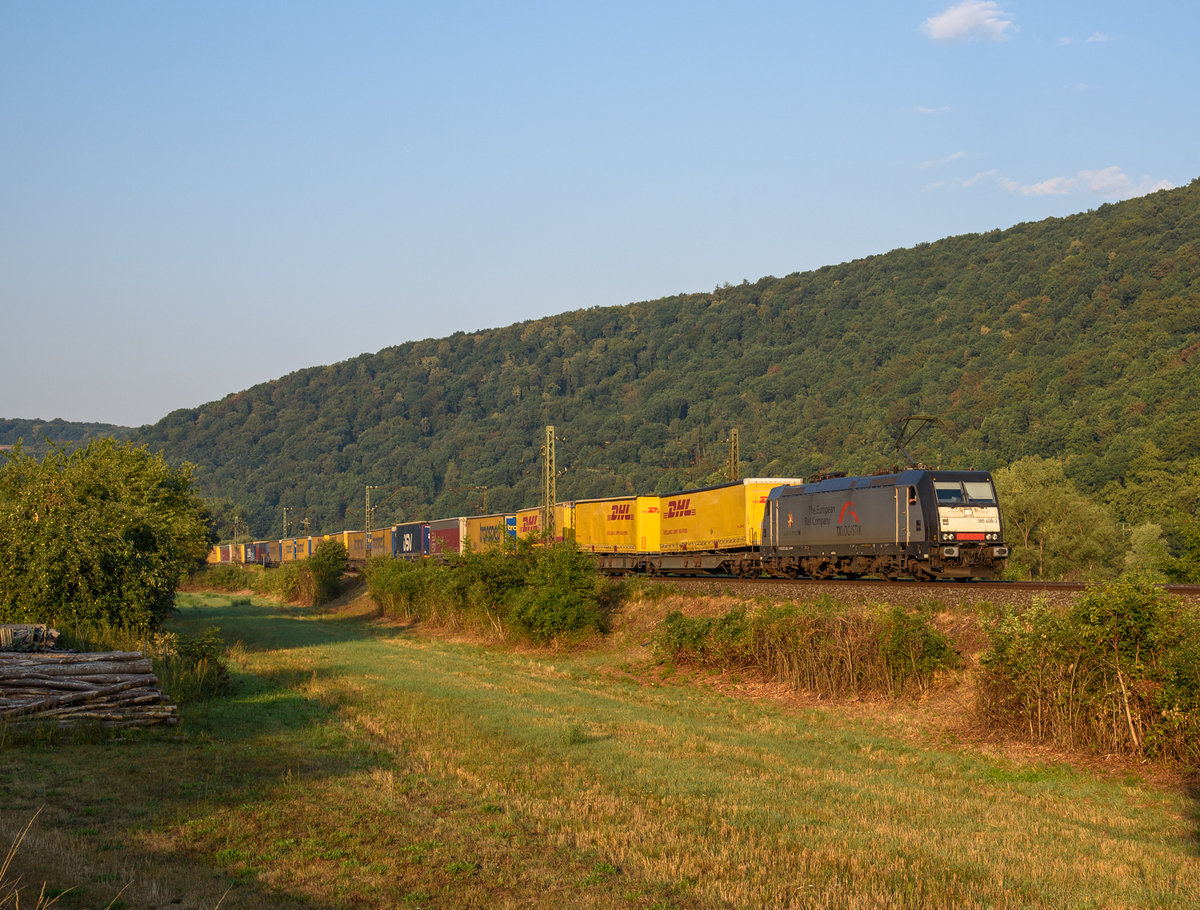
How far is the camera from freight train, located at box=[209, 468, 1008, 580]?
97.8ft

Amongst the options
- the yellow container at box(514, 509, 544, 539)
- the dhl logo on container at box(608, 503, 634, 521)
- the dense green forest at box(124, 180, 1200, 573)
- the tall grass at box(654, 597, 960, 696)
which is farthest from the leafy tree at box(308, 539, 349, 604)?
the tall grass at box(654, 597, 960, 696)

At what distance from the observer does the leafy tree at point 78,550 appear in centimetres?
2484

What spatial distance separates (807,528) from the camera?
3566 cm

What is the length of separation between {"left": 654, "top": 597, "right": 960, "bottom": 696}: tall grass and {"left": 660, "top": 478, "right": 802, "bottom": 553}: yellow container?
11671 millimetres

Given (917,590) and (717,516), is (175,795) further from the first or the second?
(717,516)

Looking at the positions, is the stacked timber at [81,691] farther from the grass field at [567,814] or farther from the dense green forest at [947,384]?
the dense green forest at [947,384]

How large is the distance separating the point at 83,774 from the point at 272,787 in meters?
2.77

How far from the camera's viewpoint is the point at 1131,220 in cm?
13475

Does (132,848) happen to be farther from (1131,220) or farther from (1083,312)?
(1131,220)

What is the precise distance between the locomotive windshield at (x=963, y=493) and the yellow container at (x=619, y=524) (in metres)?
19.0

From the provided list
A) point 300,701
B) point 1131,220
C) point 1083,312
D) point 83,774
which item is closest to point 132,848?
point 83,774

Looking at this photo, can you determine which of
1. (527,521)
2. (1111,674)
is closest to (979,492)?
(1111,674)

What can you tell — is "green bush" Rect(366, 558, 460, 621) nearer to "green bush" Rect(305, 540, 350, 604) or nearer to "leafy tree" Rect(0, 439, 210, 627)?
"leafy tree" Rect(0, 439, 210, 627)

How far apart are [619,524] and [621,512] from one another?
2.15 ft
